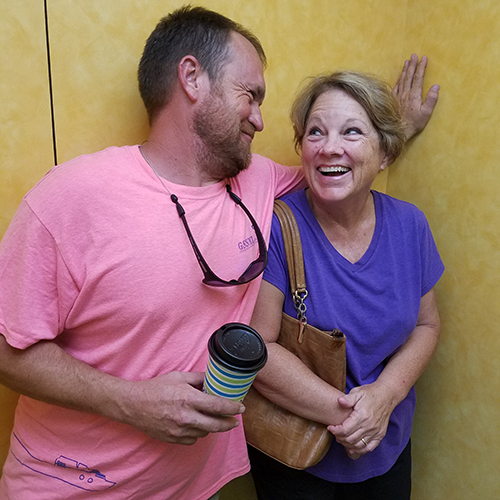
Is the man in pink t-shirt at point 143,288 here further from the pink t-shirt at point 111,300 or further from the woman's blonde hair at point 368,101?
the woman's blonde hair at point 368,101

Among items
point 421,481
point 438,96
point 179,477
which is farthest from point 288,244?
point 421,481

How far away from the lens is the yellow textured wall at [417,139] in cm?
109

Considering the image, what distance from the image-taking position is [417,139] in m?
1.62

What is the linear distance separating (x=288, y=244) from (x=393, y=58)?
0.96 m

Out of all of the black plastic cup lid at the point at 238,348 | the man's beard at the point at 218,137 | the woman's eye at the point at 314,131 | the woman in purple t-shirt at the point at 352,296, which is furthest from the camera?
the woman's eye at the point at 314,131

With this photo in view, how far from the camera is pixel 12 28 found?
103 centimetres

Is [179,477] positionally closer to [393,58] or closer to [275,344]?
[275,344]

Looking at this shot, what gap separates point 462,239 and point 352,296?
0.52 meters

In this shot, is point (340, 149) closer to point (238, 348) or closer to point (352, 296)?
point (352, 296)

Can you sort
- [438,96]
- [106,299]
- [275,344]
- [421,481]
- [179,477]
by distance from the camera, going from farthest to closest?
[421,481] < [438,96] < [275,344] < [179,477] < [106,299]

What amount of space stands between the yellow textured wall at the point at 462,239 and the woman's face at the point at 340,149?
1.30ft

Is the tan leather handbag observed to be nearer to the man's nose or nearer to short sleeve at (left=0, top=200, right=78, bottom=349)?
the man's nose

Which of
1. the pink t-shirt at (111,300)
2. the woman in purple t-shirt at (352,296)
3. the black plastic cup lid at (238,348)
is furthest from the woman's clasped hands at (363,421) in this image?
the black plastic cup lid at (238,348)

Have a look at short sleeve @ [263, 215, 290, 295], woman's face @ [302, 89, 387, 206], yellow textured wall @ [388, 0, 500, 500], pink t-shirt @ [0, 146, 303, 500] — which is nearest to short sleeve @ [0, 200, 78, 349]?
pink t-shirt @ [0, 146, 303, 500]
